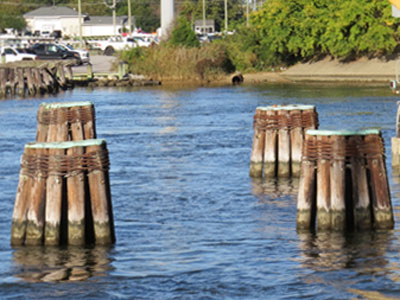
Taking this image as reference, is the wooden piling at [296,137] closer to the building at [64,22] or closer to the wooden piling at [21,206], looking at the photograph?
the wooden piling at [21,206]

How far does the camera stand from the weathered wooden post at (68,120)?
2367 centimetres

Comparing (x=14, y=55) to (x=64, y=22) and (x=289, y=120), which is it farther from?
(x=64, y=22)

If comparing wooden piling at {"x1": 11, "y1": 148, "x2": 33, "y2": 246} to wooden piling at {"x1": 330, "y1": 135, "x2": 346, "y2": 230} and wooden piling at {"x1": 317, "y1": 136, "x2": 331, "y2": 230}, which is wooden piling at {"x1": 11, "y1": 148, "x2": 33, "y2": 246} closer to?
wooden piling at {"x1": 317, "y1": 136, "x2": 331, "y2": 230}

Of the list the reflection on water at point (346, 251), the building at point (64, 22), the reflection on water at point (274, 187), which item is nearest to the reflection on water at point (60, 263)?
the reflection on water at point (346, 251)

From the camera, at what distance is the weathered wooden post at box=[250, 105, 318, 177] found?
886 inches

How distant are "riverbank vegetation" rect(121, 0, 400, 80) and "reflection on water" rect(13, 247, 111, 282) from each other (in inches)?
2176

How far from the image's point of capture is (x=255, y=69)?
78000 millimetres

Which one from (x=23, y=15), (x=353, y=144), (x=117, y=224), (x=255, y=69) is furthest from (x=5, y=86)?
(x=23, y=15)

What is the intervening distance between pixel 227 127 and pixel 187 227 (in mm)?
19440

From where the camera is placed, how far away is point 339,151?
15984 mm

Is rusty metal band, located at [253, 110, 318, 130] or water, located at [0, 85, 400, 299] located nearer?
water, located at [0, 85, 400, 299]

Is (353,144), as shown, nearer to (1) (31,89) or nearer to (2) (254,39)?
(1) (31,89)

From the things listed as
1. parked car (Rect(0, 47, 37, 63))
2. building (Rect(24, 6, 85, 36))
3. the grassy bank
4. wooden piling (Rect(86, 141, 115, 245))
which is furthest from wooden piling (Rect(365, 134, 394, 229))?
building (Rect(24, 6, 85, 36))

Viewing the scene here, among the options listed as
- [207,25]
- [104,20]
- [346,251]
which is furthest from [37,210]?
[104,20]
